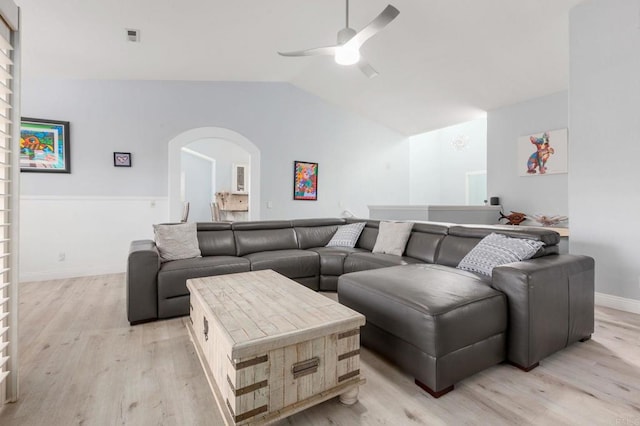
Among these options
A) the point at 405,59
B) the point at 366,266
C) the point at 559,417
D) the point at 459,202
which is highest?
the point at 405,59

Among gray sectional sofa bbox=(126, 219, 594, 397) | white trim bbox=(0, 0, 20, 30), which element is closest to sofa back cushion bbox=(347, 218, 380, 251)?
gray sectional sofa bbox=(126, 219, 594, 397)

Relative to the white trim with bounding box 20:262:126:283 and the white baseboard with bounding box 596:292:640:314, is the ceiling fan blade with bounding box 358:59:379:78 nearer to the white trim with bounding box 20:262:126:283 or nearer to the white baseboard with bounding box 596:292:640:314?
the white baseboard with bounding box 596:292:640:314

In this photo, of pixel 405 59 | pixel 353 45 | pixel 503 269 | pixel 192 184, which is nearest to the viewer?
pixel 503 269

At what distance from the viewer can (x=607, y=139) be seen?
294 cm

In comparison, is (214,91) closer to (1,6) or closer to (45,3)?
(45,3)

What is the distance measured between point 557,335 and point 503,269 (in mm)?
571

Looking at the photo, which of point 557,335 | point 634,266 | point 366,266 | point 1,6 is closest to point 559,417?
point 557,335

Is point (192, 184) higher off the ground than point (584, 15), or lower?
lower

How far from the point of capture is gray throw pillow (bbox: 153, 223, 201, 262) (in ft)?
9.91

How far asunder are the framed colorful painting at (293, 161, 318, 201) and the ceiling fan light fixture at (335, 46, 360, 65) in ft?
9.97

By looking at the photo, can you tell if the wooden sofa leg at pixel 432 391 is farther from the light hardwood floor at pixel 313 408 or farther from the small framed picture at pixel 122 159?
the small framed picture at pixel 122 159

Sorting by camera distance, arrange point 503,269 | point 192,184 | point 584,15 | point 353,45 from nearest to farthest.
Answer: point 503,269
point 353,45
point 584,15
point 192,184

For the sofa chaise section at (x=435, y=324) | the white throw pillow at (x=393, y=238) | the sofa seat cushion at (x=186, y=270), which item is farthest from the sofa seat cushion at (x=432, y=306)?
the sofa seat cushion at (x=186, y=270)

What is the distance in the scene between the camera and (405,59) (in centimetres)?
434
